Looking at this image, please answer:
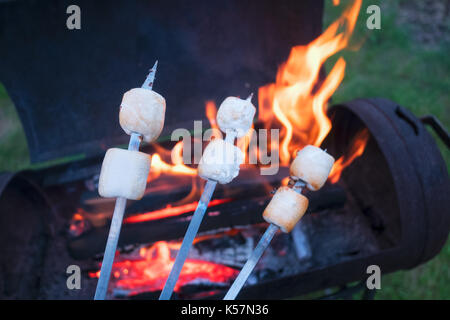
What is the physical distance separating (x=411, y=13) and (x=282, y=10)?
13.8ft

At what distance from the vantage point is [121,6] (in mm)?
2312

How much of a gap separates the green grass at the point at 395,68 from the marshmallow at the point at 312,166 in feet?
10.7

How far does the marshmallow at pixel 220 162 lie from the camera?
4.08 ft

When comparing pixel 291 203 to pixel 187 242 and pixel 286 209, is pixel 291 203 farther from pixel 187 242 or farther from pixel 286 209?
pixel 187 242

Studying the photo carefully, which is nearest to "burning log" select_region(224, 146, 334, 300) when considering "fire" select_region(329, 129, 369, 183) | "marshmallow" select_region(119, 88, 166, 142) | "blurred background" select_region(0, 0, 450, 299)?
"marshmallow" select_region(119, 88, 166, 142)

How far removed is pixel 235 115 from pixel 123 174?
477 millimetres

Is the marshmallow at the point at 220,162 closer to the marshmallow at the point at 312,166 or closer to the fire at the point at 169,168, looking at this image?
the marshmallow at the point at 312,166

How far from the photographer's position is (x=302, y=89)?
2.78 m

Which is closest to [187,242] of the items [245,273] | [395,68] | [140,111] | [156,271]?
[245,273]

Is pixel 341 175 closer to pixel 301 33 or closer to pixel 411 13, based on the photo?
pixel 301 33

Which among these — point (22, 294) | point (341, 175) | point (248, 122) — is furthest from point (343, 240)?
point (22, 294)

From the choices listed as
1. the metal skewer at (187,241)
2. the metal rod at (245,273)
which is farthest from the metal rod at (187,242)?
the metal rod at (245,273)
